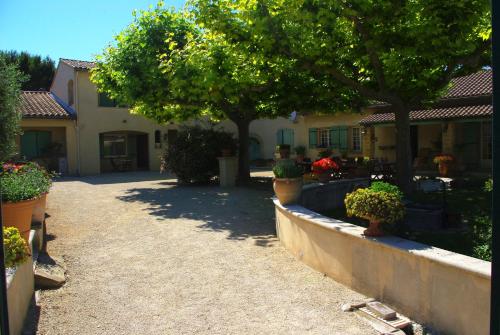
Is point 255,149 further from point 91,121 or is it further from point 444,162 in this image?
point 444,162

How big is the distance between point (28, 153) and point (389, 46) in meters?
18.9

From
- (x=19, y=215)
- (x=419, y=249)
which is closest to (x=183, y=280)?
(x=19, y=215)

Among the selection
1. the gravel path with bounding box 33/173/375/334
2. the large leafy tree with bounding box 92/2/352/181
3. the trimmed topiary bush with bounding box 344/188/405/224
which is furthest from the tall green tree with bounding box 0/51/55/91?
the trimmed topiary bush with bounding box 344/188/405/224

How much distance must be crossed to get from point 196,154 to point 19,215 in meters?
9.79

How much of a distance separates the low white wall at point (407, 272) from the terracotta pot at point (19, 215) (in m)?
3.56

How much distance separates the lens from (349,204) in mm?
4969

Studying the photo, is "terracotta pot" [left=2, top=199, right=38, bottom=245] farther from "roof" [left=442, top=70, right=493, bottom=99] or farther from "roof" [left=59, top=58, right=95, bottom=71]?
"roof" [left=59, top=58, right=95, bottom=71]

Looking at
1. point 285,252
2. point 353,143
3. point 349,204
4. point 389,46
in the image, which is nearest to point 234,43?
point 389,46

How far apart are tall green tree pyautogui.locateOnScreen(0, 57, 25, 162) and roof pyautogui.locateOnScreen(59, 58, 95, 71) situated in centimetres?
1380

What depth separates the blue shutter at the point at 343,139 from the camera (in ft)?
71.5

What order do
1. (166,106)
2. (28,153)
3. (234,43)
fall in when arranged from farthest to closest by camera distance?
1. (28,153)
2. (166,106)
3. (234,43)

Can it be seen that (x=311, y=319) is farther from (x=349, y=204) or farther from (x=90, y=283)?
(x=90, y=283)

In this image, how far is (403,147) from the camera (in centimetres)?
916

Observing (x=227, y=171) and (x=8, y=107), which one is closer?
(x=8, y=107)
